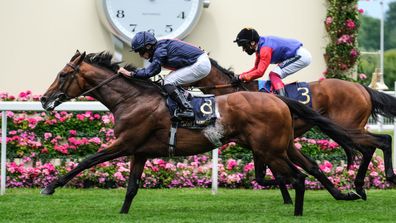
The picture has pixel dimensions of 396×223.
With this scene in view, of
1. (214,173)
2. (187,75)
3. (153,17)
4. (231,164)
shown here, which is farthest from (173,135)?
(153,17)

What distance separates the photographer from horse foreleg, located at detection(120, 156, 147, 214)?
758 cm

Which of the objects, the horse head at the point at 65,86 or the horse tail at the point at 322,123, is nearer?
the horse tail at the point at 322,123

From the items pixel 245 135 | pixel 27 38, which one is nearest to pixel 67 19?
pixel 27 38

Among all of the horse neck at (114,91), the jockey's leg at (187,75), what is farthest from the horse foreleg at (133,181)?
the jockey's leg at (187,75)

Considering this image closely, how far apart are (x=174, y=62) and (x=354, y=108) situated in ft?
7.04

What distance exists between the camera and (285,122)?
7.34 meters

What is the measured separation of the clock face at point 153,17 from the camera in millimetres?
11164

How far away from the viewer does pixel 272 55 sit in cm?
877

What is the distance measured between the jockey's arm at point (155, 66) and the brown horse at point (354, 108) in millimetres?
1113

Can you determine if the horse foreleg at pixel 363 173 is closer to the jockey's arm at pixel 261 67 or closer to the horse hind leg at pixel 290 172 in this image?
the jockey's arm at pixel 261 67

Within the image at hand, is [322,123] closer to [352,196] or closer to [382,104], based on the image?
[352,196]

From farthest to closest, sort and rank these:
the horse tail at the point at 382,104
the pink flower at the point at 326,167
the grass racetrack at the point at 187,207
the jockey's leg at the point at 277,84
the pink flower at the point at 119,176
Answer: the pink flower at the point at 326,167 → the pink flower at the point at 119,176 → the horse tail at the point at 382,104 → the jockey's leg at the point at 277,84 → the grass racetrack at the point at 187,207

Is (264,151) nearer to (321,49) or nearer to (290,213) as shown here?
(290,213)

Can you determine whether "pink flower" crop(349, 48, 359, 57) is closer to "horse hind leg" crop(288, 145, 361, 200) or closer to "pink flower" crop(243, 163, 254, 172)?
"pink flower" crop(243, 163, 254, 172)
